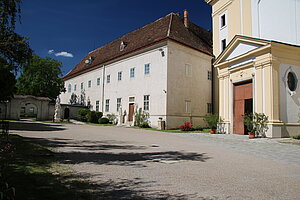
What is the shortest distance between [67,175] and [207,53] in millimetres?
22614

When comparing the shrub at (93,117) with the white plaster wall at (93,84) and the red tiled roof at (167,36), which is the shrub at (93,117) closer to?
the white plaster wall at (93,84)

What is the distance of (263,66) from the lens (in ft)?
44.7

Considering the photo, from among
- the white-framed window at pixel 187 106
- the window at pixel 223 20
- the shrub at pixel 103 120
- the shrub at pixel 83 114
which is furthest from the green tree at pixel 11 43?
the shrub at pixel 83 114

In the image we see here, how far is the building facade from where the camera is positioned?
517 inches

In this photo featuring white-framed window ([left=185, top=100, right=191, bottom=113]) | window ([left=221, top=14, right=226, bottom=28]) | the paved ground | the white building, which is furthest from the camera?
window ([left=221, top=14, right=226, bottom=28])

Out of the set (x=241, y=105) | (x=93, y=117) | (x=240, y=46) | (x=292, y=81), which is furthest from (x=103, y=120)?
(x=292, y=81)

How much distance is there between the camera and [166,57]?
21.1m

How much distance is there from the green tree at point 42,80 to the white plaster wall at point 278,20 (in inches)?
1406

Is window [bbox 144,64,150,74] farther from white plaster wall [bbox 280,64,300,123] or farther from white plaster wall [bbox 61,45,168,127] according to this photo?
white plaster wall [bbox 280,64,300,123]

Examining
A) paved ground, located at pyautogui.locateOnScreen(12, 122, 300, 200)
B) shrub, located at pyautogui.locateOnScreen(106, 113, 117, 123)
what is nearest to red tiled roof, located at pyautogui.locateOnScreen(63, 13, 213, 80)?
shrub, located at pyautogui.locateOnScreen(106, 113, 117, 123)

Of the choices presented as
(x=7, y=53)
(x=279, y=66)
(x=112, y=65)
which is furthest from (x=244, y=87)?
(x=112, y=65)

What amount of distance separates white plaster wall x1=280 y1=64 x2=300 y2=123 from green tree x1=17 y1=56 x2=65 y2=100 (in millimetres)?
38200

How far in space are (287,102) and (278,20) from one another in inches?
274

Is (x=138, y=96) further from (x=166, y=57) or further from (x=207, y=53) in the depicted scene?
(x=207, y=53)
